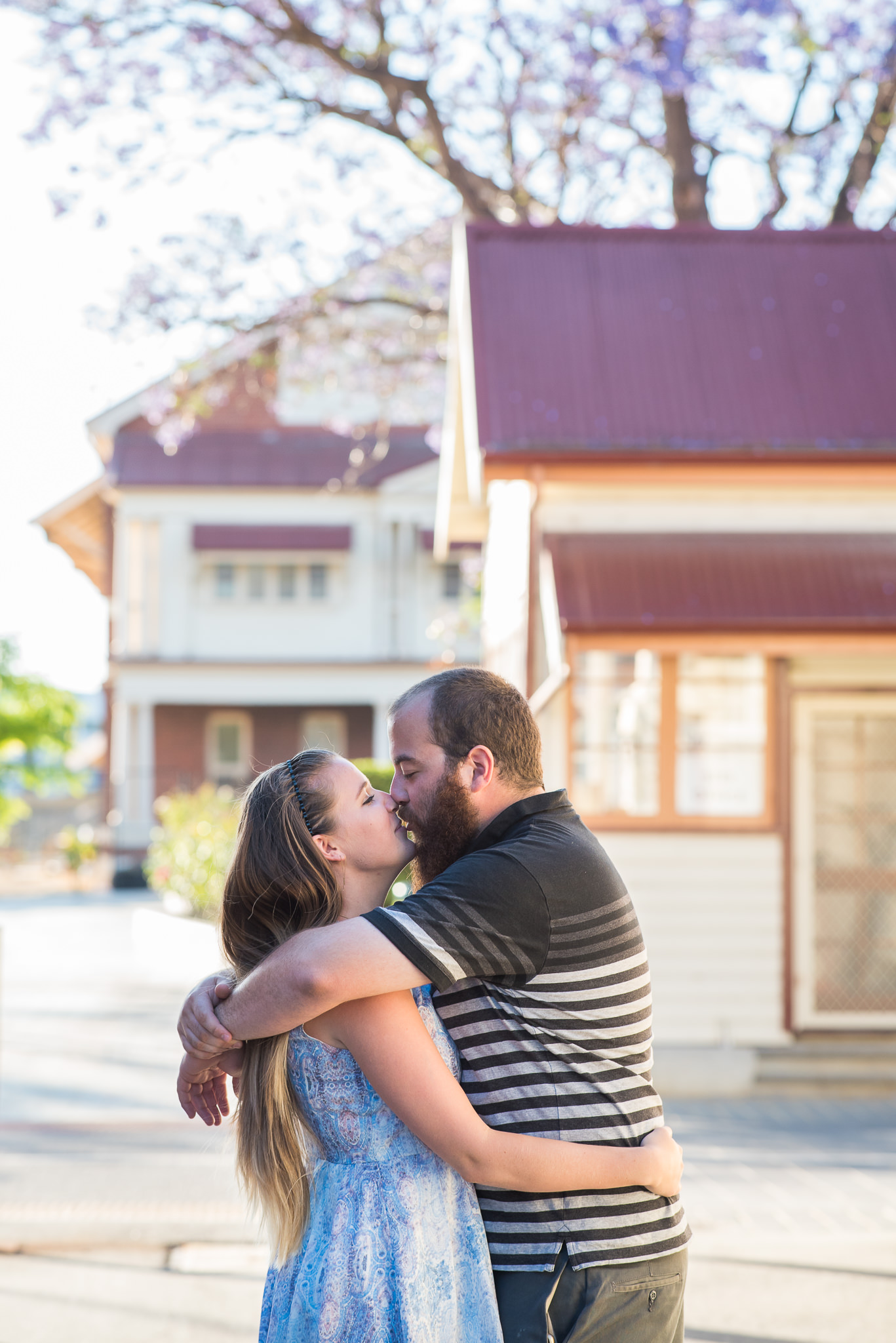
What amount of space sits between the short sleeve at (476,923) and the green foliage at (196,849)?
11.7m

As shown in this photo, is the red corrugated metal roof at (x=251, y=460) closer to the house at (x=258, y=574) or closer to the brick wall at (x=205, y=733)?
the house at (x=258, y=574)

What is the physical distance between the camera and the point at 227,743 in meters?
30.7

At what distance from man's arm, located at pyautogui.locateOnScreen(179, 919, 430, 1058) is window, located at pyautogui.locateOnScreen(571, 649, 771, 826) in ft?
22.5

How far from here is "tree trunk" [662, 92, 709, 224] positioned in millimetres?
15336

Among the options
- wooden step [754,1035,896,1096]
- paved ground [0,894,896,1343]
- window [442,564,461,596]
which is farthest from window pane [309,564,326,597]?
wooden step [754,1035,896,1096]

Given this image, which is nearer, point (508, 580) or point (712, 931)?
point (712, 931)

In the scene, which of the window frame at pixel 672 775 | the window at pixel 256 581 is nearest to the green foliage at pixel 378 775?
the window frame at pixel 672 775

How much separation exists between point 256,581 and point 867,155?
1703 centimetres

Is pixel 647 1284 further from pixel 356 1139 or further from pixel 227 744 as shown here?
pixel 227 744

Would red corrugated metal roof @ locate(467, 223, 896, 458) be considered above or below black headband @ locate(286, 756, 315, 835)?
above

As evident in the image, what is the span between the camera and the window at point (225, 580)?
29562mm

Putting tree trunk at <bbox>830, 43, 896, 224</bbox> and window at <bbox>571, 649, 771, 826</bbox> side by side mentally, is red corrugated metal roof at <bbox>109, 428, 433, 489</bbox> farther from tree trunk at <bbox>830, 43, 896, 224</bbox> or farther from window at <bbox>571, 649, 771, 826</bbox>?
window at <bbox>571, 649, 771, 826</bbox>

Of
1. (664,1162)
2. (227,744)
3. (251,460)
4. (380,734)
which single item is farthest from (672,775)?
(227,744)

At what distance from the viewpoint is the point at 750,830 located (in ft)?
29.3
